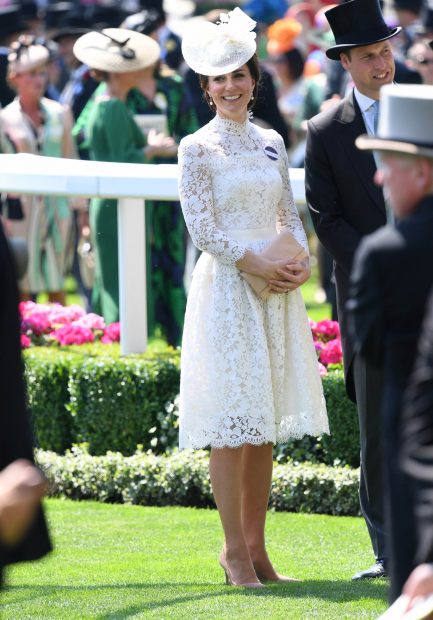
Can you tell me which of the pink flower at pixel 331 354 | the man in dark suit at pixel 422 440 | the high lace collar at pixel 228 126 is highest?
the man in dark suit at pixel 422 440

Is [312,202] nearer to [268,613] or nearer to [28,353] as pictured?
[268,613]

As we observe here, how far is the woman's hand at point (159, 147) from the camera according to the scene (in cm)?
1184

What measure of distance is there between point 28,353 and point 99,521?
6.62 feet

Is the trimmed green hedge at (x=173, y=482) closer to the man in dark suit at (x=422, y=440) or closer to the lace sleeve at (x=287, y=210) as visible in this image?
the lace sleeve at (x=287, y=210)

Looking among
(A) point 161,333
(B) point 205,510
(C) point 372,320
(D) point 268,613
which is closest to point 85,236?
(A) point 161,333

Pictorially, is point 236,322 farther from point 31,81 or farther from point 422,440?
point 31,81

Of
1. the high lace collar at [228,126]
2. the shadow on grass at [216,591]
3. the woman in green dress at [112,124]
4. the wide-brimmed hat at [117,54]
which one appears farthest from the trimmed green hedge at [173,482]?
the wide-brimmed hat at [117,54]

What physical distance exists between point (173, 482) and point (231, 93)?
2.45 meters

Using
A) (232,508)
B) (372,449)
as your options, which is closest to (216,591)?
(232,508)

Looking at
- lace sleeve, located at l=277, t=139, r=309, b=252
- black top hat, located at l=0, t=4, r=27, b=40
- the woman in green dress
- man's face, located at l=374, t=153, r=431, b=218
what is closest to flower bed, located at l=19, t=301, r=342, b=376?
the woman in green dress

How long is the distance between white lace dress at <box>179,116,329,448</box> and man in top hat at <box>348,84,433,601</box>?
2.62 m

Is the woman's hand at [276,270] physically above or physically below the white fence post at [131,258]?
above

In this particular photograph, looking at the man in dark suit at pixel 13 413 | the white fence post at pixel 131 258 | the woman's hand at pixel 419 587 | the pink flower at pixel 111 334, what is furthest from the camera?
the pink flower at pixel 111 334

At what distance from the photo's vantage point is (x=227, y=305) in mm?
6617
